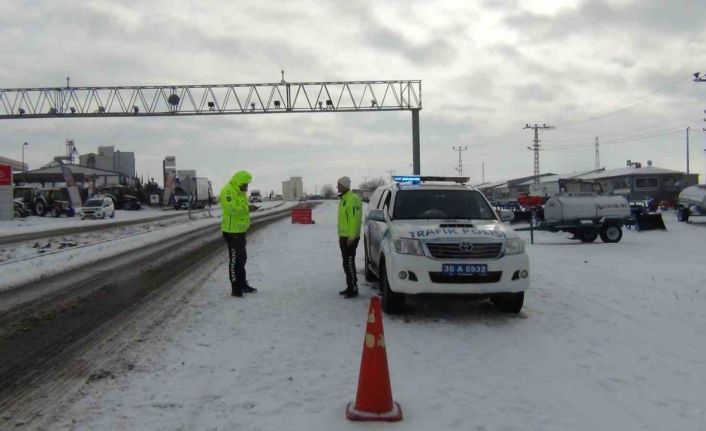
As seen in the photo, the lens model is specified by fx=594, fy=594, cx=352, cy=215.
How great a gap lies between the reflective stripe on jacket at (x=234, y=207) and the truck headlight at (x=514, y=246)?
161 inches

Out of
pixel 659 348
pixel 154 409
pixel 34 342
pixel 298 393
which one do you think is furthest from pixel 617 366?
pixel 34 342

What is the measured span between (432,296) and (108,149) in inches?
4541

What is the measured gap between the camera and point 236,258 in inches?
361

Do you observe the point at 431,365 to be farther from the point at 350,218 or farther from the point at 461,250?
the point at 350,218

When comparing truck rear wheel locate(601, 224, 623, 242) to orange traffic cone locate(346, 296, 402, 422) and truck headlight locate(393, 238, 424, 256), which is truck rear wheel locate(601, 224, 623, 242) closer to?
truck headlight locate(393, 238, 424, 256)

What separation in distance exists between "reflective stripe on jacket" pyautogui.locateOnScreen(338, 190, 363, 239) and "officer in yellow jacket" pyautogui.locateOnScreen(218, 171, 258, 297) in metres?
1.53

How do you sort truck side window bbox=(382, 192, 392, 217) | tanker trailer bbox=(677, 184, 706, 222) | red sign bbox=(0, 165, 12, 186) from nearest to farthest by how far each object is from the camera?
1. truck side window bbox=(382, 192, 392, 217)
2. tanker trailer bbox=(677, 184, 706, 222)
3. red sign bbox=(0, 165, 12, 186)

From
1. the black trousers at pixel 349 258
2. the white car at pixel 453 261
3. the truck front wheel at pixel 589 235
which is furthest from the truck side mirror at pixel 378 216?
the truck front wheel at pixel 589 235

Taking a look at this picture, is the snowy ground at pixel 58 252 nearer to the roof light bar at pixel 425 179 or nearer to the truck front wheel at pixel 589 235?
the roof light bar at pixel 425 179

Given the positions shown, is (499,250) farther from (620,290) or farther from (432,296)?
(620,290)

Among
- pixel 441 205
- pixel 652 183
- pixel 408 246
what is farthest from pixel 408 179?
pixel 652 183

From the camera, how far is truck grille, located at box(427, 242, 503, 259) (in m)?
7.15

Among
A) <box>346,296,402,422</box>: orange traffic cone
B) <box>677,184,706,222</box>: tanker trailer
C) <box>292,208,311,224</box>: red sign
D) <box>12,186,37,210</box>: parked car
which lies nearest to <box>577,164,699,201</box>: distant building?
<box>677,184,706,222</box>: tanker trailer

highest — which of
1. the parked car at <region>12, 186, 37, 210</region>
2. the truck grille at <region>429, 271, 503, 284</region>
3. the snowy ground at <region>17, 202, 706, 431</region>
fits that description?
the parked car at <region>12, 186, 37, 210</region>
